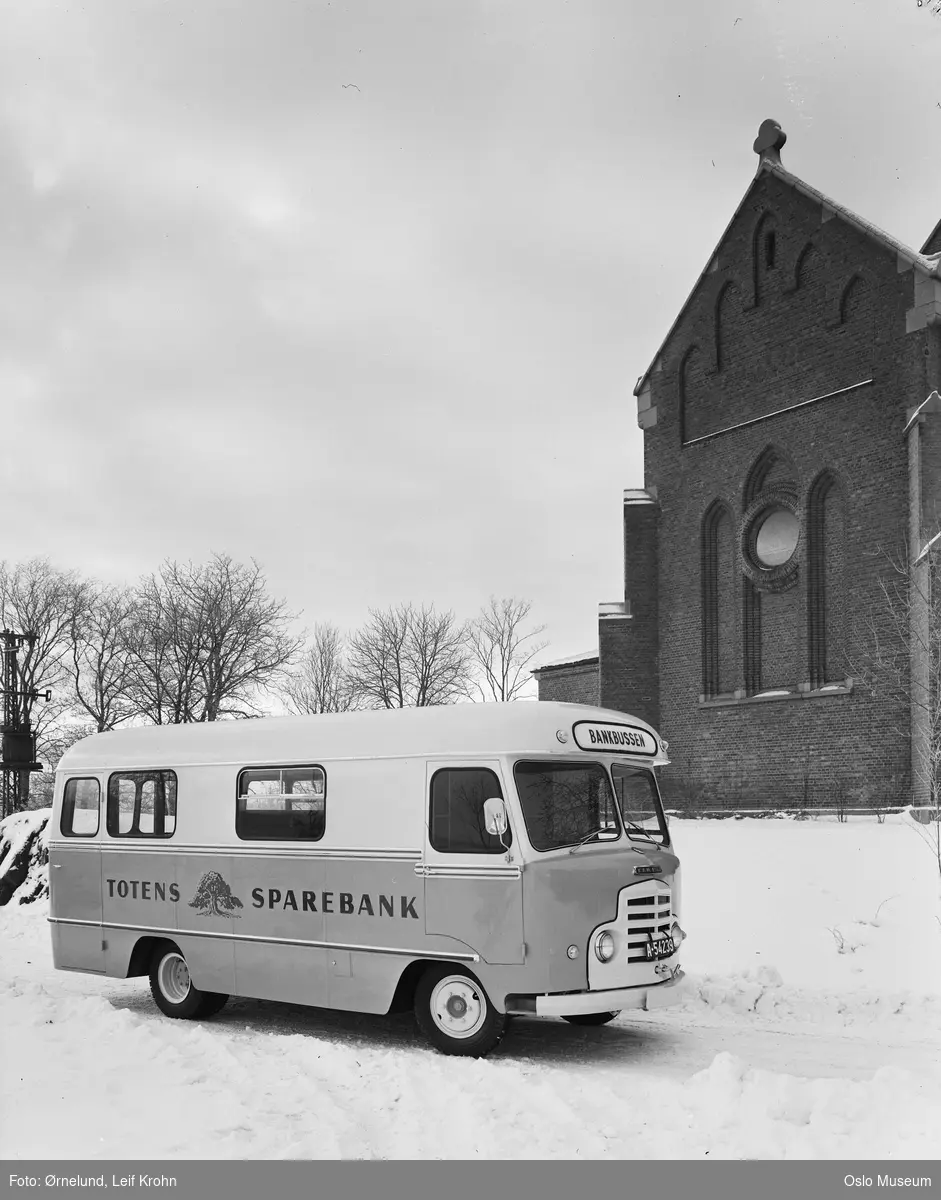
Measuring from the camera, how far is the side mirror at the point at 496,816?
28.7 feet

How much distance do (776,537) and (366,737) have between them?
56.5 feet

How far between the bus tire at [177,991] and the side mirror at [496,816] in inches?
137

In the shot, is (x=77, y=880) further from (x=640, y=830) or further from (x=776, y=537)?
(x=776, y=537)

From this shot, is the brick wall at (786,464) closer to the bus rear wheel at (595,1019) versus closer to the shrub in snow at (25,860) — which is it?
the shrub in snow at (25,860)

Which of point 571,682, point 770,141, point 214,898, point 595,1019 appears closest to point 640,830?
point 595,1019

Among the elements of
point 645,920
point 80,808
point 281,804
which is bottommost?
point 645,920

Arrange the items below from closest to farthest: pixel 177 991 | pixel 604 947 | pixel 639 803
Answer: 1. pixel 604 947
2. pixel 639 803
3. pixel 177 991

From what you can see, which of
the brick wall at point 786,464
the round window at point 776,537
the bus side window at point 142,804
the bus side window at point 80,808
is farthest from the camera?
the round window at point 776,537

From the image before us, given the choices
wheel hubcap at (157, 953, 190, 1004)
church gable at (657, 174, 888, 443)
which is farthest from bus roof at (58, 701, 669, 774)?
church gable at (657, 174, 888, 443)

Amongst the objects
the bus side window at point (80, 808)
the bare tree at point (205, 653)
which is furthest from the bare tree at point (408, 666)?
the bus side window at point (80, 808)

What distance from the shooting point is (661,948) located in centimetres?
892

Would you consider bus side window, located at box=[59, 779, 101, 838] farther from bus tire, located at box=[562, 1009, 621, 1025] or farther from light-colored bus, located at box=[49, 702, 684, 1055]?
bus tire, located at box=[562, 1009, 621, 1025]

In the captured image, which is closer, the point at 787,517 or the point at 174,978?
the point at 174,978

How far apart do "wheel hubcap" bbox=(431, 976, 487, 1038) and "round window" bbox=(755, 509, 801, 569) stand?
17.5 meters
